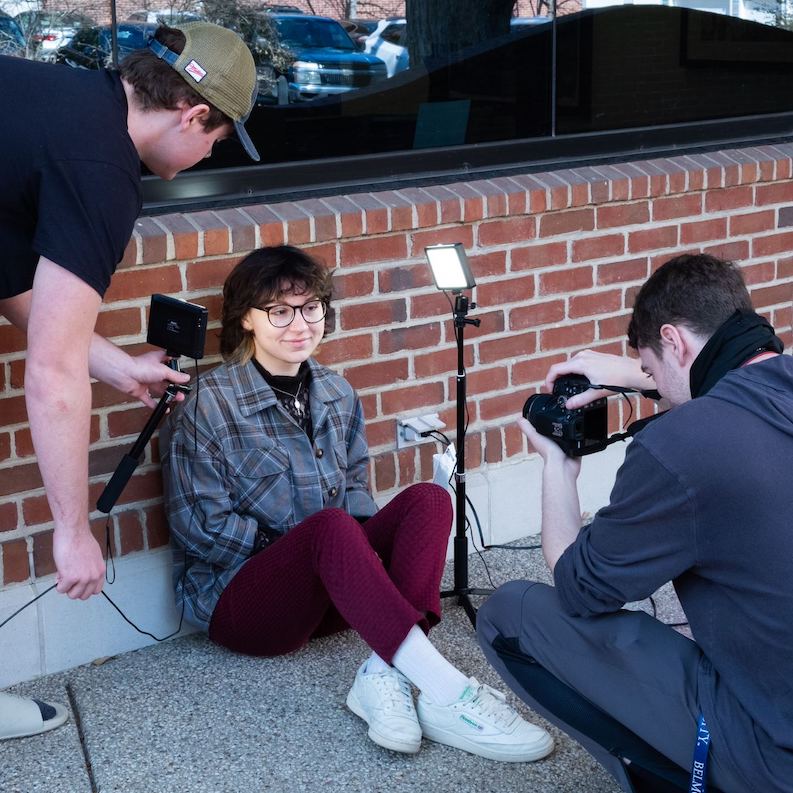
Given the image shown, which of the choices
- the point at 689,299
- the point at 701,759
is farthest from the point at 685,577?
the point at 689,299

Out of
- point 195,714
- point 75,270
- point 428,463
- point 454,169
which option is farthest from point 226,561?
point 454,169

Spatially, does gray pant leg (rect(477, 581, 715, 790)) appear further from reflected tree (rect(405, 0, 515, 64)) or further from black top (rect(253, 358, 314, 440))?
reflected tree (rect(405, 0, 515, 64))

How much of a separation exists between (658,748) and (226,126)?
159 centimetres

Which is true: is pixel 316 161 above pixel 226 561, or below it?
above

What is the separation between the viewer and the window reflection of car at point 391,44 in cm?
372

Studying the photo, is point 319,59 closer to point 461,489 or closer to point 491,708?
point 461,489

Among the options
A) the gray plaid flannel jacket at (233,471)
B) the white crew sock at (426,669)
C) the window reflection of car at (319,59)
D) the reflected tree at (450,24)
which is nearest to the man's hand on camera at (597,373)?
the white crew sock at (426,669)

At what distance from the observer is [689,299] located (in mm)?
2432

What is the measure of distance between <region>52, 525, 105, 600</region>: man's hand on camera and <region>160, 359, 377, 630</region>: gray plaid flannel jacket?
0.67 metres

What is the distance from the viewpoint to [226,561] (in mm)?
3201

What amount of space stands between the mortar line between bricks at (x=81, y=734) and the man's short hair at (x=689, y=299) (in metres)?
1.64

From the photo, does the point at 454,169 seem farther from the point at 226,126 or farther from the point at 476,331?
the point at 226,126

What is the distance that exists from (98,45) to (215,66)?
96cm

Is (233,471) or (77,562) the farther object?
(233,471)
